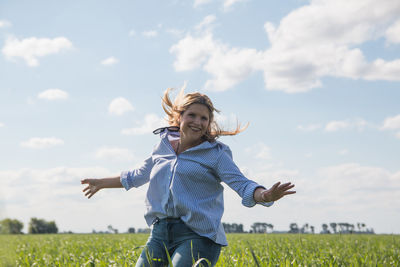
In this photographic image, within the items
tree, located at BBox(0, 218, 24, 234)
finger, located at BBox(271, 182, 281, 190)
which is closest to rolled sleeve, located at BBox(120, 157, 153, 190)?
finger, located at BBox(271, 182, 281, 190)

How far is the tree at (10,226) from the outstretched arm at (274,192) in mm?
2029

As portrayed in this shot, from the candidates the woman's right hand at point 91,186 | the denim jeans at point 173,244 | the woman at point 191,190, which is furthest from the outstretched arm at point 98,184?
the denim jeans at point 173,244

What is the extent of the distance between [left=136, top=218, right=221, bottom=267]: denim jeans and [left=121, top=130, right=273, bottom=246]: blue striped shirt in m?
0.06

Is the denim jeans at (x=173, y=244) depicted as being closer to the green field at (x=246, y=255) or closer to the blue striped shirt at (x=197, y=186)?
the blue striped shirt at (x=197, y=186)

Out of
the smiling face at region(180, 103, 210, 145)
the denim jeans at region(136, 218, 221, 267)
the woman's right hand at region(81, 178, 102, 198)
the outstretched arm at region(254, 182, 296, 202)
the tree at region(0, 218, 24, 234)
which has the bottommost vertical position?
the denim jeans at region(136, 218, 221, 267)

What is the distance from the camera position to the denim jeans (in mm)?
3424

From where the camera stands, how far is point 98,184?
4.46 meters

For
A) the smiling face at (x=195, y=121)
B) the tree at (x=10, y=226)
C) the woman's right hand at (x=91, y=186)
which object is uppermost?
the smiling face at (x=195, y=121)

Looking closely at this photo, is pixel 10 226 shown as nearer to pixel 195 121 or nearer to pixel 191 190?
pixel 191 190

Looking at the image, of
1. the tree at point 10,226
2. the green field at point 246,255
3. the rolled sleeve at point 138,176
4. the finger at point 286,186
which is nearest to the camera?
the tree at point 10,226

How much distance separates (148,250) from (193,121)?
3.86 ft

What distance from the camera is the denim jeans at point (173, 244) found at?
342 cm

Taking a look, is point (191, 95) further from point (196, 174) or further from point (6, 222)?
point (6, 222)

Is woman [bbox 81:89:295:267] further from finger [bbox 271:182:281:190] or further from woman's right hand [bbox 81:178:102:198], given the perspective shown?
woman's right hand [bbox 81:178:102:198]
